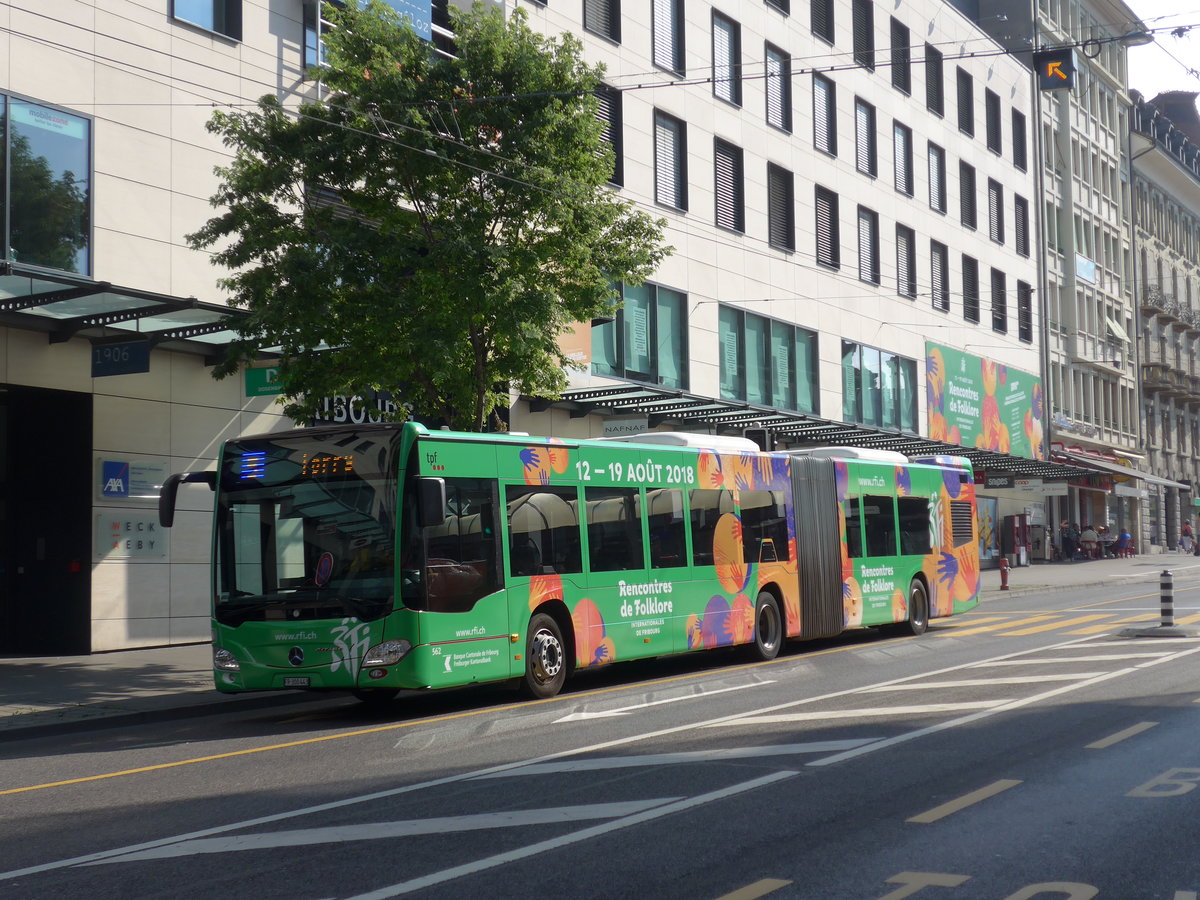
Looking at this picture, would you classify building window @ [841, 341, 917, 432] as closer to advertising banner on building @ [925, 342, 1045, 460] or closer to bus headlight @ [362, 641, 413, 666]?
advertising banner on building @ [925, 342, 1045, 460]

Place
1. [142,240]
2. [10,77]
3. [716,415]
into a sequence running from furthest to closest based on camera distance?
[716,415], [142,240], [10,77]

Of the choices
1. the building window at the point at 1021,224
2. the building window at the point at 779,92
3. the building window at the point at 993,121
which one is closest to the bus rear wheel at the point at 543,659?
the building window at the point at 779,92

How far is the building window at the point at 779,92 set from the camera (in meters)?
37.2

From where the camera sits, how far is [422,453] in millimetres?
13180

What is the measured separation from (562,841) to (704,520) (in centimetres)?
1070

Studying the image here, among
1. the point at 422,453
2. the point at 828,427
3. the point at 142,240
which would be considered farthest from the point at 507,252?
the point at 828,427

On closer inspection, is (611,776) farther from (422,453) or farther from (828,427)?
(828,427)

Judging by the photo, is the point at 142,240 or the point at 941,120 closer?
the point at 142,240

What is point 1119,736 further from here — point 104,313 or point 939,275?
point 939,275

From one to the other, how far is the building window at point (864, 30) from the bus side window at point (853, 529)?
24.7 m

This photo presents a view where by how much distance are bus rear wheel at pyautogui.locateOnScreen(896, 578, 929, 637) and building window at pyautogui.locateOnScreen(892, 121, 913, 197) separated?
23.9m

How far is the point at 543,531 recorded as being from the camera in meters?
14.7

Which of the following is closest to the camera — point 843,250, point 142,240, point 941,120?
point 142,240

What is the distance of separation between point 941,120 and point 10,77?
3568 centimetres
